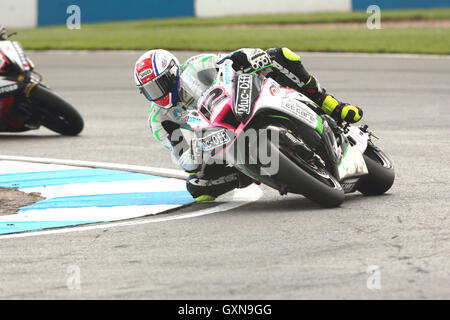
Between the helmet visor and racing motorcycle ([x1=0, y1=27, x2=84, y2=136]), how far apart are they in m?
4.75

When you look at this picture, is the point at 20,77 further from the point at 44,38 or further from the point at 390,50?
the point at 44,38

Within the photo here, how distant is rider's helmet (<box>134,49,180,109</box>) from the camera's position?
24.9 ft

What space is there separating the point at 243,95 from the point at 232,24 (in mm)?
21872

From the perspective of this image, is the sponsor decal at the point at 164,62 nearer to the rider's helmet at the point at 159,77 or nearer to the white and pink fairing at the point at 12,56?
the rider's helmet at the point at 159,77

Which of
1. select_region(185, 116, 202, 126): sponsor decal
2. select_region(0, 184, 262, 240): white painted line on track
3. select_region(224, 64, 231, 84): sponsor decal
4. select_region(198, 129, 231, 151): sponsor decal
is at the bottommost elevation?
select_region(0, 184, 262, 240): white painted line on track

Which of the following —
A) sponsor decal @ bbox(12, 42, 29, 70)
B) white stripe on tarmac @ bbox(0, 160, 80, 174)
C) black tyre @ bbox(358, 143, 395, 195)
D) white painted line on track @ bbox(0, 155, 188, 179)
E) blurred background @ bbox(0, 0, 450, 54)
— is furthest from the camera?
blurred background @ bbox(0, 0, 450, 54)

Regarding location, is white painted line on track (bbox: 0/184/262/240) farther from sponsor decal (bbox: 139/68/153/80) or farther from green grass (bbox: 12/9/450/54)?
green grass (bbox: 12/9/450/54)

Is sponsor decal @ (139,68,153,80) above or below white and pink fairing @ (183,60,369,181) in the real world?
above

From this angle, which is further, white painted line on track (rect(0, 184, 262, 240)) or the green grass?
the green grass

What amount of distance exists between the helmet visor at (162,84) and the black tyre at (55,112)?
4.74 meters

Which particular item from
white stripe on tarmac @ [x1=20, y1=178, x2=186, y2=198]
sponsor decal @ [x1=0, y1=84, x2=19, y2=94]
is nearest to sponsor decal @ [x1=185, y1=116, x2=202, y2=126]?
white stripe on tarmac @ [x1=20, y1=178, x2=186, y2=198]

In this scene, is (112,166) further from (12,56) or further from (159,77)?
Answer: (12,56)

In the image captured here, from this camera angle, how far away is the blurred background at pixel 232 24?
22.3m

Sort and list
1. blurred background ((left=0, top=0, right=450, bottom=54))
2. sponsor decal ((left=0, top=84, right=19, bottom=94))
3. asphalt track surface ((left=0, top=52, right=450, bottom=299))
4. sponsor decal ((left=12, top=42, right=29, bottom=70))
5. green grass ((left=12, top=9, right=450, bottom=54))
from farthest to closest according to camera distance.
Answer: blurred background ((left=0, top=0, right=450, bottom=54)) < green grass ((left=12, top=9, right=450, bottom=54)) < sponsor decal ((left=12, top=42, right=29, bottom=70)) < sponsor decal ((left=0, top=84, right=19, bottom=94)) < asphalt track surface ((left=0, top=52, right=450, bottom=299))
